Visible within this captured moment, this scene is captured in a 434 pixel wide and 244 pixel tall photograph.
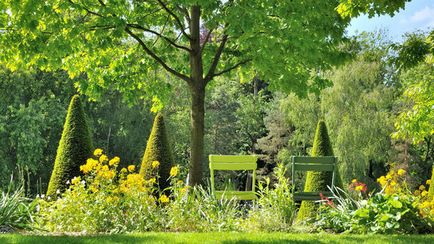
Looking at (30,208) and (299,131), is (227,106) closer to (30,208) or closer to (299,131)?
(299,131)

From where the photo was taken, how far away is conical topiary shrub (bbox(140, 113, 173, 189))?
12016mm

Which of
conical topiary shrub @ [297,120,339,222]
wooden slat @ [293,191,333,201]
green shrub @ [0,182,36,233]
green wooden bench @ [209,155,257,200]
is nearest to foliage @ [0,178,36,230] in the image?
green shrub @ [0,182,36,233]

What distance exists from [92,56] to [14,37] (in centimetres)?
186

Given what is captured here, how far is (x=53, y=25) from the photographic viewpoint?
7852 mm

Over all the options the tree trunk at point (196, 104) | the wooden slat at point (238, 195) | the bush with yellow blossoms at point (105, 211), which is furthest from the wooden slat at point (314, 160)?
the bush with yellow blossoms at point (105, 211)

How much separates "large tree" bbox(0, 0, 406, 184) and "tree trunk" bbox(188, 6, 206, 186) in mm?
17

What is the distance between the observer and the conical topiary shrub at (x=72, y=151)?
10.9 metres

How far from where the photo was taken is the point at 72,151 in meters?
11.2

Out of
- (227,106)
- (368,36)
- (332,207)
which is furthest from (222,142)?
(332,207)

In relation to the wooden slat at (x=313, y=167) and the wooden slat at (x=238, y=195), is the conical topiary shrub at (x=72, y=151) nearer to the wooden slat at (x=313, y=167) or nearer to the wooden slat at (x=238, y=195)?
the wooden slat at (x=238, y=195)

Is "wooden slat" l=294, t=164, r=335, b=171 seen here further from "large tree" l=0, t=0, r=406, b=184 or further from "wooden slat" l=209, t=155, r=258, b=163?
"large tree" l=0, t=0, r=406, b=184

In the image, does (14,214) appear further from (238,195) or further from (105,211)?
(238,195)

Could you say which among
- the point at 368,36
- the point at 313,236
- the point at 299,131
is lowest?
the point at 313,236

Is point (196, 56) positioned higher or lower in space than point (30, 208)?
higher
